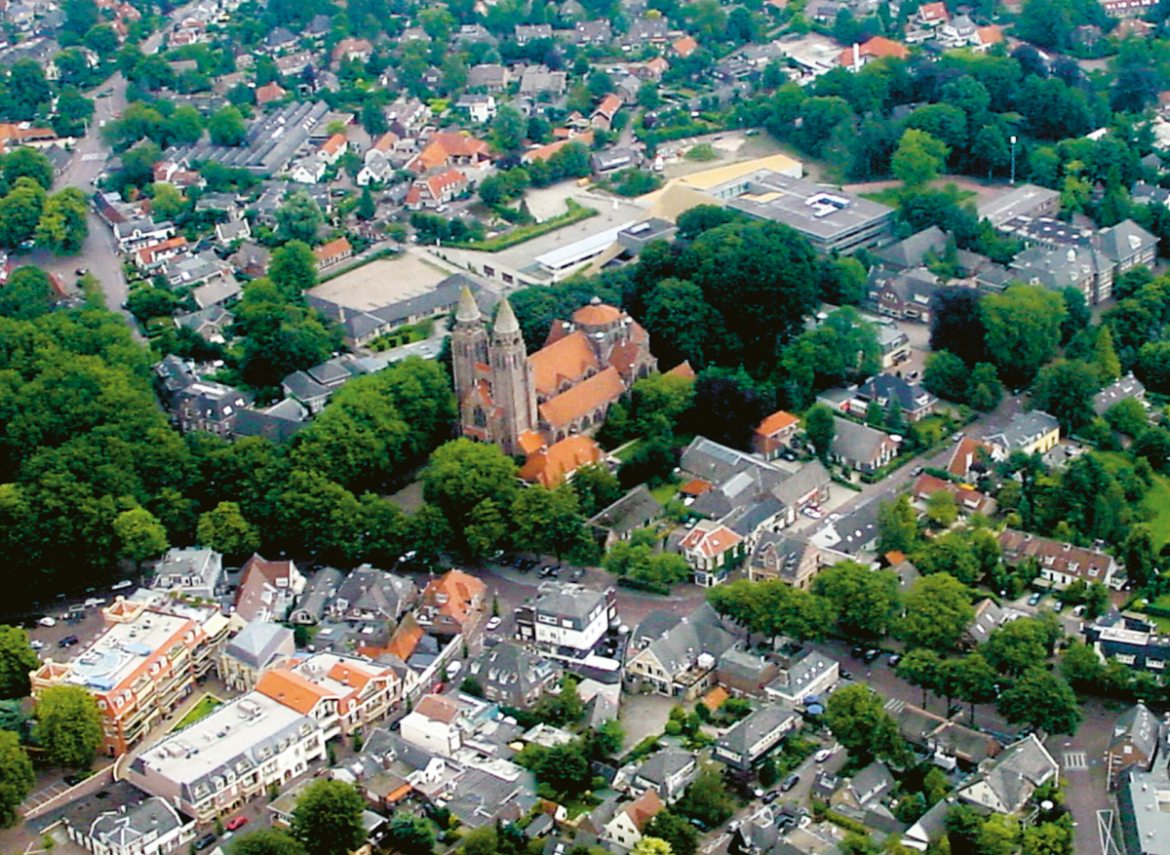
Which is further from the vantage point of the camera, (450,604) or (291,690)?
(450,604)


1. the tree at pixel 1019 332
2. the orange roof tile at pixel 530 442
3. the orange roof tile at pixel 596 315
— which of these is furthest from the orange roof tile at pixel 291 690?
the tree at pixel 1019 332

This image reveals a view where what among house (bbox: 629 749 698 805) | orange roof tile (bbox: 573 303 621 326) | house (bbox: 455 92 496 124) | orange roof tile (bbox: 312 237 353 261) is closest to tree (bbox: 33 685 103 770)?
Result: house (bbox: 629 749 698 805)

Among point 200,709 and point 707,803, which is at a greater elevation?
point 707,803

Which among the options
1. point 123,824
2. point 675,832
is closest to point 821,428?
point 675,832

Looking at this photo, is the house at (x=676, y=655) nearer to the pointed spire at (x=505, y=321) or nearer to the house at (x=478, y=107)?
the pointed spire at (x=505, y=321)

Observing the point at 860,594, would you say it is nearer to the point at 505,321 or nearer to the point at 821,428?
the point at 821,428

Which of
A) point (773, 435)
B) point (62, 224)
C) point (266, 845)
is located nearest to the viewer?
point (266, 845)
